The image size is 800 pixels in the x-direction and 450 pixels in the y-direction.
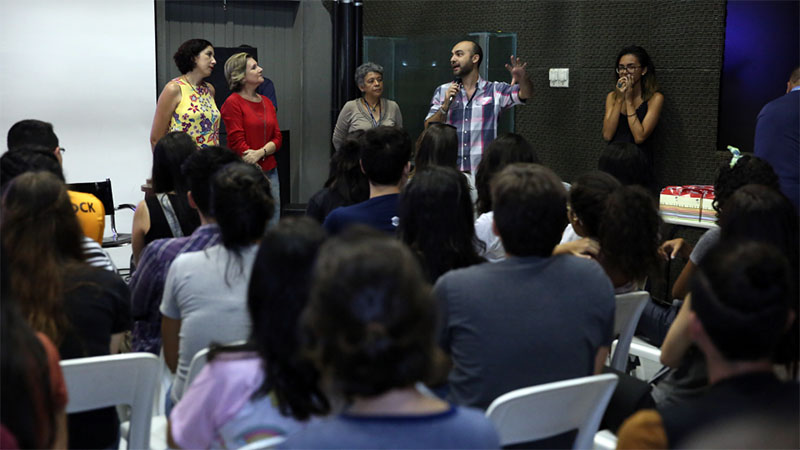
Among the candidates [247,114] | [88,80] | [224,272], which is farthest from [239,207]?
[88,80]

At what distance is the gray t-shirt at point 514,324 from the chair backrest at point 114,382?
2.49 ft

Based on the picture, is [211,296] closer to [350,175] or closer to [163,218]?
[163,218]

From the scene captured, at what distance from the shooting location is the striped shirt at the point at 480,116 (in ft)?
18.5

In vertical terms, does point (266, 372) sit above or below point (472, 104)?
below

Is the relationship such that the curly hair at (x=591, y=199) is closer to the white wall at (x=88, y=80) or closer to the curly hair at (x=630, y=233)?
the curly hair at (x=630, y=233)

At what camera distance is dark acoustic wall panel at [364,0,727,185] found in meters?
5.09

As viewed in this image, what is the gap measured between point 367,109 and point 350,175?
2400 millimetres

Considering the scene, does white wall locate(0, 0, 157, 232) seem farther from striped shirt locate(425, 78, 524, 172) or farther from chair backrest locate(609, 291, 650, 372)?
chair backrest locate(609, 291, 650, 372)

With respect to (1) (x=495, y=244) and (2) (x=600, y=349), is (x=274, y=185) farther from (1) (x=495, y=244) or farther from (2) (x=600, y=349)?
(2) (x=600, y=349)

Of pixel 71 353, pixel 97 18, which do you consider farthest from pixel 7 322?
pixel 97 18

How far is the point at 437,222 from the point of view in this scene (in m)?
2.46

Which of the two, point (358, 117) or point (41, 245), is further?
point (358, 117)

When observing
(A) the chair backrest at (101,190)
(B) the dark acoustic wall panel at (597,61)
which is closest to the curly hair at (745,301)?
(B) the dark acoustic wall panel at (597,61)

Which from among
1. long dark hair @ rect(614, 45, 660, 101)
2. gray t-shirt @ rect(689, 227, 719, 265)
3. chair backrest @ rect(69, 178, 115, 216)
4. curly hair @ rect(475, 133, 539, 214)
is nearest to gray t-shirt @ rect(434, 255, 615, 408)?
gray t-shirt @ rect(689, 227, 719, 265)
